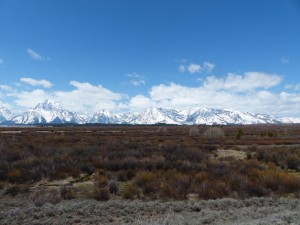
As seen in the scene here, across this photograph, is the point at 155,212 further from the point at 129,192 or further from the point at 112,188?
the point at 112,188

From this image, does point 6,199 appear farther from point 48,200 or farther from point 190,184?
point 190,184

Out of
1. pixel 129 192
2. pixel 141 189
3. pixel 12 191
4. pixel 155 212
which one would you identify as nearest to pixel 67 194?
pixel 129 192

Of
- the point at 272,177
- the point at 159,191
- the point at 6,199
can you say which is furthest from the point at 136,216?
the point at 272,177

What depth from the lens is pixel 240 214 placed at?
9336mm

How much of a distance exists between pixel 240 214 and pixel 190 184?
403 cm

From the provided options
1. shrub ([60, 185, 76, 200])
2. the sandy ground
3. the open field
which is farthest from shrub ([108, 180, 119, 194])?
the sandy ground

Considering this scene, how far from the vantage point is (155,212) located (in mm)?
9805

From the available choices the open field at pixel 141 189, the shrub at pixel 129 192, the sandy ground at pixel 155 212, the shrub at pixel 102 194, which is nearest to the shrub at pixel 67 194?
the open field at pixel 141 189

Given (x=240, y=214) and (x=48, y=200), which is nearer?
(x=240, y=214)

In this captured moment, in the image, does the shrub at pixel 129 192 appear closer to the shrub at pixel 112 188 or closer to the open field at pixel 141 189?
the open field at pixel 141 189

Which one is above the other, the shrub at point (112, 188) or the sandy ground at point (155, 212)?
the shrub at point (112, 188)

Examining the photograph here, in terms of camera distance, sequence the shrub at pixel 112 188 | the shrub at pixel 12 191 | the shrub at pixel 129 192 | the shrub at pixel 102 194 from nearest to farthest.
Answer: the shrub at pixel 102 194
the shrub at pixel 129 192
the shrub at pixel 12 191
the shrub at pixel 112 188

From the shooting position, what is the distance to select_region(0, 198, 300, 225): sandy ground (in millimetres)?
8680

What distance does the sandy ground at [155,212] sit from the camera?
8.68 m
